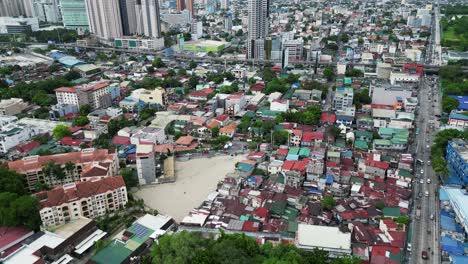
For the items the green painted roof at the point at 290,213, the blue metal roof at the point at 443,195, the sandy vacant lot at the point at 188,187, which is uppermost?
the blue metal roof at the point at 443,195

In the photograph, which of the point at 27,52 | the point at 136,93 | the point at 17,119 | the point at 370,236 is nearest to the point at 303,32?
the point at 136,93

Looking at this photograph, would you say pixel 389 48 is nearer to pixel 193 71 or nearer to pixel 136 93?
pixel 193 71

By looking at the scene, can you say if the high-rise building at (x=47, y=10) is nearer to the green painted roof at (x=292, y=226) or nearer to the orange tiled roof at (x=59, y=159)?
the orange tiled roof at (x=59, y=159)

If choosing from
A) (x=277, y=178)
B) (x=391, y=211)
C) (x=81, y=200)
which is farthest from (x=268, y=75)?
(x=81, y=200)

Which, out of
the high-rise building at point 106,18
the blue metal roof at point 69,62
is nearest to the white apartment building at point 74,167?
the blue metal roof at point 69,62

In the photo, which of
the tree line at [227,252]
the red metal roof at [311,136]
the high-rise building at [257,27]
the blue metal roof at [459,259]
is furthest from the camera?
the high-rise building at [257,27]

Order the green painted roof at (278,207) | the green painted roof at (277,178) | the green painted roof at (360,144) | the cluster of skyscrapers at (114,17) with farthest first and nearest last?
the cluster of skyscrapers at (114,17), the green painted roof at (360,144), the green painted roof at (277,178), the green painted roof at (278,207)

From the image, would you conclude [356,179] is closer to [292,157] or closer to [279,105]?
→ [292,157]
